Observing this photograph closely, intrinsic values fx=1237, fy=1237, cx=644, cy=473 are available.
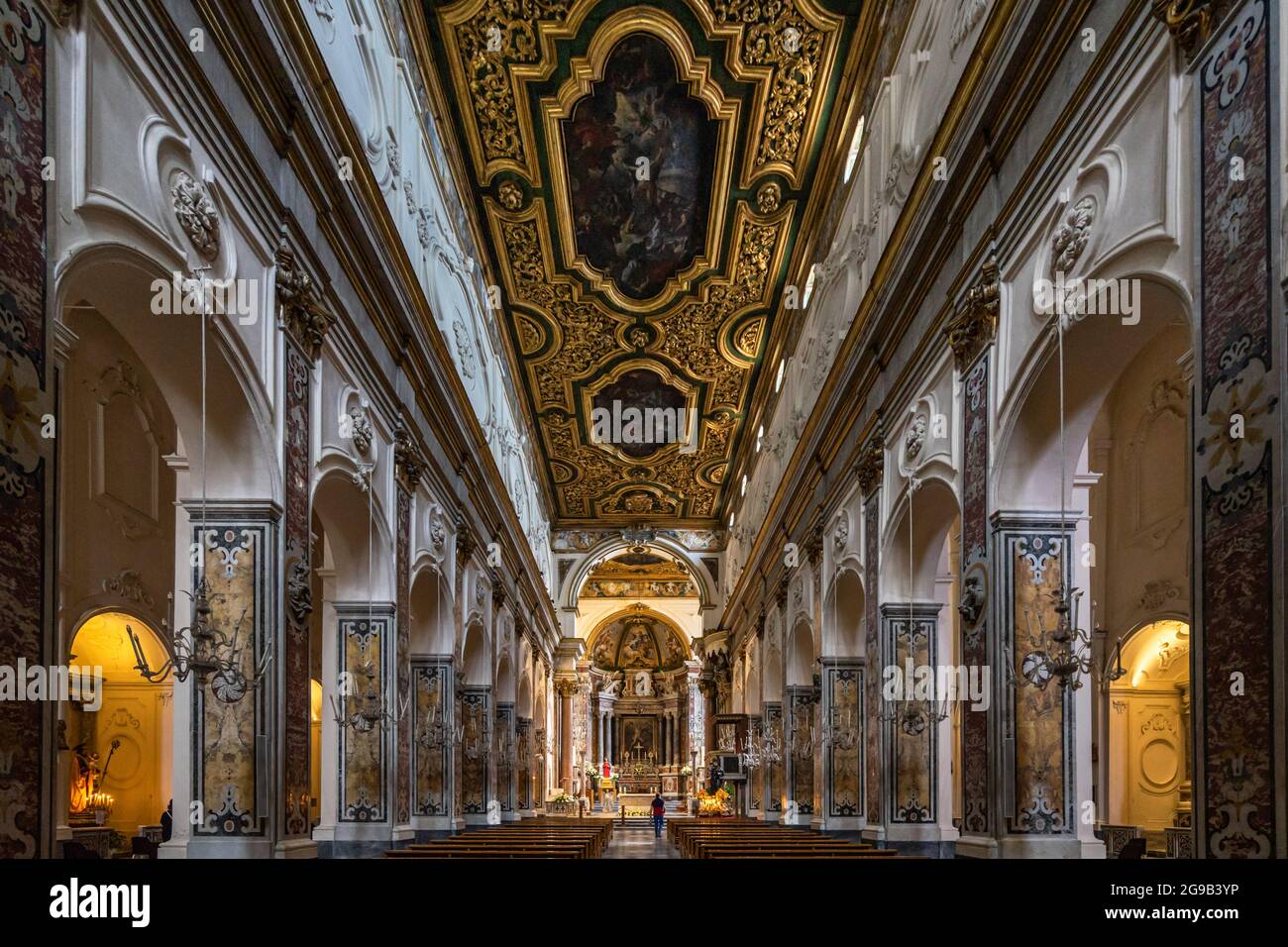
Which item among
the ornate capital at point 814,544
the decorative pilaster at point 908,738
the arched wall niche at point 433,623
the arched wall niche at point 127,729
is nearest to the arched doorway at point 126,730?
the arched wall niche at point 127,729

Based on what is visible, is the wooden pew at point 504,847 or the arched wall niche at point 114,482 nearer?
the wooden pew at point 504,847

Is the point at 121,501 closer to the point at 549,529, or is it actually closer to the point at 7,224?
the point at 7,224

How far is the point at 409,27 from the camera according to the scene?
42.7 ft

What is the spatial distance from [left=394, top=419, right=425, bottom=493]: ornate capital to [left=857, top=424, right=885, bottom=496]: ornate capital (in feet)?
16.7

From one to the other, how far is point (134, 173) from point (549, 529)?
3057 cm

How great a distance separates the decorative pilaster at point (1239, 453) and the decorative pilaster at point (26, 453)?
4946 mm

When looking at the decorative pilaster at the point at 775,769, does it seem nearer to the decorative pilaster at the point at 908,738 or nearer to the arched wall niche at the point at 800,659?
the arched wall niche at the point at 800,659

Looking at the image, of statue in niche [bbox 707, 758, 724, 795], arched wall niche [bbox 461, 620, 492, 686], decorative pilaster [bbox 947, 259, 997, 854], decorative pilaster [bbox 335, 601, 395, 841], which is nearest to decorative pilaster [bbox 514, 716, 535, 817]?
statue in niche [bbox 707, 758, 724, 795]

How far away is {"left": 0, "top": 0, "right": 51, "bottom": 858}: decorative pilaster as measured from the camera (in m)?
4.75

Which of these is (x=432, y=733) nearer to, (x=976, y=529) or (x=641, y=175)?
(x=641, y=175)

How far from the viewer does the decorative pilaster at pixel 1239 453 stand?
5.04m

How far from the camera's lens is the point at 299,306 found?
9.14m

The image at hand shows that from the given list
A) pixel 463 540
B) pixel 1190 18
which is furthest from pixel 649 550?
pixel 1190 18
